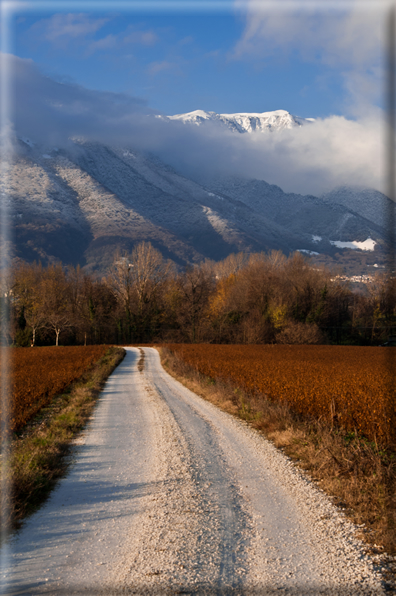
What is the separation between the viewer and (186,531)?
502 cm

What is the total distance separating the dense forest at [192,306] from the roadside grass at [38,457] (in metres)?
48.9

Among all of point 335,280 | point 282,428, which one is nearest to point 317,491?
point 282,428

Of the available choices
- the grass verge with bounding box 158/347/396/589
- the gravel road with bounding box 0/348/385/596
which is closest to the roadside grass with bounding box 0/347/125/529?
the gravel road with bounding box 0/348/385/596

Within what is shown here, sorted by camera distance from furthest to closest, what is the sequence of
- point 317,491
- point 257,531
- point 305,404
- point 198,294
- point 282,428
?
point 198,294 → point 305,404 → point 282,428 → point 317,491 → point 257,531

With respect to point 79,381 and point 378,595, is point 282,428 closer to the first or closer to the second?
point 378,595

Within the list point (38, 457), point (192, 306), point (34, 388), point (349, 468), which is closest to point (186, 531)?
point (349, 468)

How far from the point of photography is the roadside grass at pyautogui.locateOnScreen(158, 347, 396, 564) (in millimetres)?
5047

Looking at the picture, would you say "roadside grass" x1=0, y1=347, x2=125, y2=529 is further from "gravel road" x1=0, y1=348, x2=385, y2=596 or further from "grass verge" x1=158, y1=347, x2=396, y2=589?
"grass verge" x1=158, y1=347, x2=396, y2=589

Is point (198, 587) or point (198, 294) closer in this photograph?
point (198, 587)

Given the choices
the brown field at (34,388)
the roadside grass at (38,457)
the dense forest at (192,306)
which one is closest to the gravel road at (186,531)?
the roadside grass at (38,457)

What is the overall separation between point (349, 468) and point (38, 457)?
5.34 metres

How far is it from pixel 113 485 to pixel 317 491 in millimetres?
3294

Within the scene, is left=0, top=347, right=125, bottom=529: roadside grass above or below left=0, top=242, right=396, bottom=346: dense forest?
below

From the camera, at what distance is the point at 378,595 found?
12.6 ft
